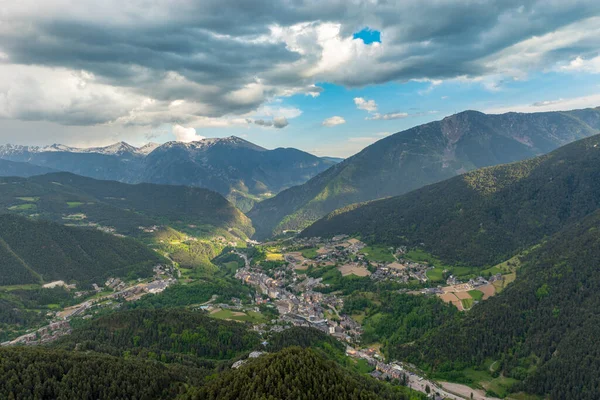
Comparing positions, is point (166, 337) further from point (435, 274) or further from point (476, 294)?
point (435, 274)

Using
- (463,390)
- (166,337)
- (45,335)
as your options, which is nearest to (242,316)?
(166,337)

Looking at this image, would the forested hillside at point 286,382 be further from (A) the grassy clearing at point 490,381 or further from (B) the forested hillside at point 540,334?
(B) the forested hillside at point 540,334

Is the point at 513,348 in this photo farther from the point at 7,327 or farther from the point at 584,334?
the point at 7,327

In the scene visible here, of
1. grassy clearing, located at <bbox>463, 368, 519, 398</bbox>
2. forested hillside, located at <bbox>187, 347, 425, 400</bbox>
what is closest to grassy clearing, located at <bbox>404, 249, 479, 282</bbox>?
grassy clearing, located at <bbox>463, 368, 519, 398</bbox>

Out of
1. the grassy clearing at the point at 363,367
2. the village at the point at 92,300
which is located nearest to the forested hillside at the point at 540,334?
the grassy clearing at the point at 363,367

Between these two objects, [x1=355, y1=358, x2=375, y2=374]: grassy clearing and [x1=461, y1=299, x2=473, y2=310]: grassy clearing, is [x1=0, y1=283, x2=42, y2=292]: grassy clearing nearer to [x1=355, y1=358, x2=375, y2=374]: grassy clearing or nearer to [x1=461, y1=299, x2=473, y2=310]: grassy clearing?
[x1=355, y1=358, x2=375, y2=374]: grassy clearing
